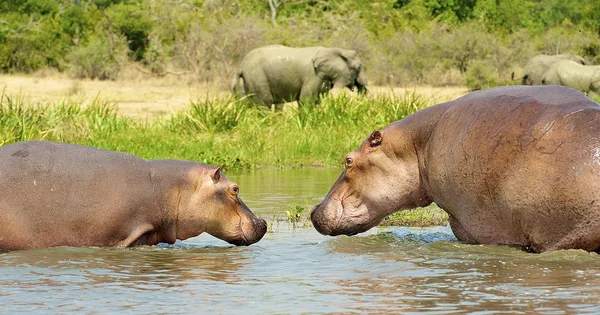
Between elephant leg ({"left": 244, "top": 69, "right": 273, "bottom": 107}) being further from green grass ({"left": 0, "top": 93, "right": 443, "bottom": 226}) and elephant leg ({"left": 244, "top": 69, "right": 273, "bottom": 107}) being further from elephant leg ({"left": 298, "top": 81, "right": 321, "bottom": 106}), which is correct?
green grass ({"left": 0, "top": 93, "right": 443, "bottom": 226})

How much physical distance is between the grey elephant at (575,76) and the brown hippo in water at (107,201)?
16.4 metres

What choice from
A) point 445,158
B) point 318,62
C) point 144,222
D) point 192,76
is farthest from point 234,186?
point 192,76

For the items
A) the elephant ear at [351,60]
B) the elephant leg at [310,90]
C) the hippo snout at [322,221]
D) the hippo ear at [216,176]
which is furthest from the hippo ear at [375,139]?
the elephant ear at [351,60]

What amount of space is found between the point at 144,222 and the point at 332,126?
26.8 ft

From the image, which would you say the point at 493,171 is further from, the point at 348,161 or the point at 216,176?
the point at 216,176

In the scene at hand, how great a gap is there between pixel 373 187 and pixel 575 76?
16.9 meters

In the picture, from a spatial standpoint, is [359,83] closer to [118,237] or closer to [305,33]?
[305,33]

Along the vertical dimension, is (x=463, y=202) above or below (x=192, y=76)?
below

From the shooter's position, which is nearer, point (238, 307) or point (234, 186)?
point (238, 307)

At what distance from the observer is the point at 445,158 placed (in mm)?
5930

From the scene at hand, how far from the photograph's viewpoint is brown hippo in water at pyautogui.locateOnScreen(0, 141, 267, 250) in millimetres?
5992

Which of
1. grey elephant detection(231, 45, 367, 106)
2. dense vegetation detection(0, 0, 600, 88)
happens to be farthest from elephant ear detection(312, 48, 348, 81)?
dense vegetation detection(0, 0, 600, 88)

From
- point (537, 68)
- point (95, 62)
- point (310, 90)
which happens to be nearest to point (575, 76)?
point (537, 68)

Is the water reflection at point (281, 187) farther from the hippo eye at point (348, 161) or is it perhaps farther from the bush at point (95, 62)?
the bush at point (95, 62)
